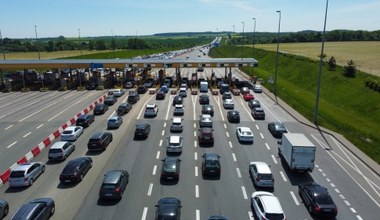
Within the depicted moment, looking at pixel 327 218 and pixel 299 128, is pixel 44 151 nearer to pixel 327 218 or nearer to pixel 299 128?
pixel 327 218

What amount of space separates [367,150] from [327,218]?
1539 cm

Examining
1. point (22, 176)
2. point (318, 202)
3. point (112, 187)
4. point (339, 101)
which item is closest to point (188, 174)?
point (112, 187)

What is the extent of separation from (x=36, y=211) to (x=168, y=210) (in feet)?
25.1

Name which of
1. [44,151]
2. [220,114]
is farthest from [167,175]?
[220,114]

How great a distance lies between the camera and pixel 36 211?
19.5 metres

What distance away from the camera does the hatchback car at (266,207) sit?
19688 millimetres

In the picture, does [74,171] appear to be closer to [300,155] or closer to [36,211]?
[36,211]

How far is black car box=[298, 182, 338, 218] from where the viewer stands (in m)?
21.1

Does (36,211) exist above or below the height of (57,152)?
above

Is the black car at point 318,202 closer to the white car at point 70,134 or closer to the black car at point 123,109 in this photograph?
the white car at point 70,134

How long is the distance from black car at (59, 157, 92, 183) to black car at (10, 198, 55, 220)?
14.6 feet

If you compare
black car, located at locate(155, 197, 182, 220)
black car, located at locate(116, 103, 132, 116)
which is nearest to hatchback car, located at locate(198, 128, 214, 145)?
black car, located at locate(155, 197, 182, 220)

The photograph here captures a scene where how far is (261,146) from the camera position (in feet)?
116

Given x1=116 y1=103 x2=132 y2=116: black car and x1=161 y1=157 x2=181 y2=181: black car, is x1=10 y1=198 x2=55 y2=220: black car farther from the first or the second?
x1=116 y1=103 x2=132 y2=116: black car
